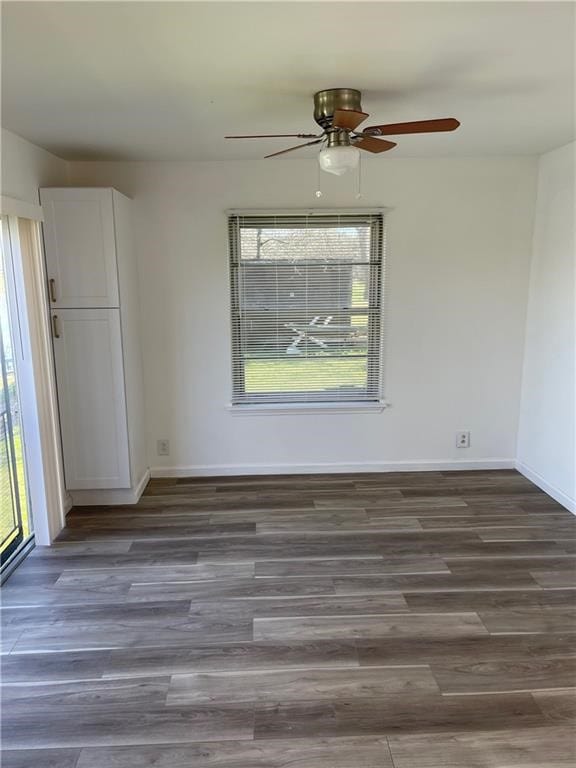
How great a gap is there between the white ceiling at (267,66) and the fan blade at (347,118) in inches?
6.9

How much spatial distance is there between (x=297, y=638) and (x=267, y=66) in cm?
254

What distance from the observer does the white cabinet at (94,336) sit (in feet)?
11.1

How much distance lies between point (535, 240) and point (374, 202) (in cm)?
132

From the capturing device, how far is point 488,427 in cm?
434

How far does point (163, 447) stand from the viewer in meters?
4.24

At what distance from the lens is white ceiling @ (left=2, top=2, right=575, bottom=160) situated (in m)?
1.67

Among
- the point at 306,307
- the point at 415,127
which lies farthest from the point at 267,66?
the point at 306,307

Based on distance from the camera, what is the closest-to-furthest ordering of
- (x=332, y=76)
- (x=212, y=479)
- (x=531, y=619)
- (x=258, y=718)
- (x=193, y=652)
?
(x=258, y=718) → (x=332, y=76) → (x=193, y=652) → (x=531, y=619) → (x=212, y=479)

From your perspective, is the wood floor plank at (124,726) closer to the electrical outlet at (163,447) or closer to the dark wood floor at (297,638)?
the dark wood floor at (297,638)

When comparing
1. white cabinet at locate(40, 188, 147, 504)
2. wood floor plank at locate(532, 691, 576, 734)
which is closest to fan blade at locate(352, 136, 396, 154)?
white cabinet at locate(40, 188, 147, 504)

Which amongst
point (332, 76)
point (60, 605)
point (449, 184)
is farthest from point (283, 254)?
point (60, 605)

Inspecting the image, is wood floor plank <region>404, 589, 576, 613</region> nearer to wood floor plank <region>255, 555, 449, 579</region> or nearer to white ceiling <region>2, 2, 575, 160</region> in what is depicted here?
wood floor plank <region>255, 555, 449, 579</region>

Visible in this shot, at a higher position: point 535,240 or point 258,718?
point 535,240

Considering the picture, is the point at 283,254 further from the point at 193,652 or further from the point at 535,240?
the point at 193,652
